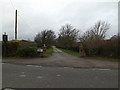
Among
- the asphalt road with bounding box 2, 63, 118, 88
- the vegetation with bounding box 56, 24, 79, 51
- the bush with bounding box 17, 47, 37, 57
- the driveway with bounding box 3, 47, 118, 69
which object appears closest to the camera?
the asphalt road with bounding box 2, 63, 118, 88

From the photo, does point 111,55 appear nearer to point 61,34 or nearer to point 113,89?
point 113,89

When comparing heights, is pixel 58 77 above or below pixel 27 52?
below

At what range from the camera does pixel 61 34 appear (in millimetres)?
39719

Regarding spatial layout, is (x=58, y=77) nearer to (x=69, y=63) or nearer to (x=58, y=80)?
(x=58, y=80)

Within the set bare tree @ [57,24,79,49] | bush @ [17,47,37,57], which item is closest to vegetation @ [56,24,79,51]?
bare tree @ [57,24,79,49]

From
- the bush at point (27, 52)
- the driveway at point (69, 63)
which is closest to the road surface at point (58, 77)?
the driveway at point (69, 63)

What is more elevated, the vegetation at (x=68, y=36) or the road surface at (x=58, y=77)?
the vegetation at (x=68, y=36)

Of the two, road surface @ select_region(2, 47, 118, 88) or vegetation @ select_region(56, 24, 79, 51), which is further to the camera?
vegetation @ select_region(56, 24, 79, 51)

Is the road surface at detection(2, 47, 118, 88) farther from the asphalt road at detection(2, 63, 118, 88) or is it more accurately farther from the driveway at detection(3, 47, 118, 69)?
the driveway at detection(3, 47, 118, 69)

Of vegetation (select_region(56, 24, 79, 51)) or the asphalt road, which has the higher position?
vegetation (select_region(56, 24, 79, 51))

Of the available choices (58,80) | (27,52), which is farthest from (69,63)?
(27,52)

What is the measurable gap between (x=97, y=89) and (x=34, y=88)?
247 centimetres

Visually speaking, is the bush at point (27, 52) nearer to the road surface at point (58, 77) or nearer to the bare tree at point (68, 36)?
the road surface at point (58, 77)

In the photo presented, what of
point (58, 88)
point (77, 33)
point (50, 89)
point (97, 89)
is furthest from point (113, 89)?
point (77, 33)
